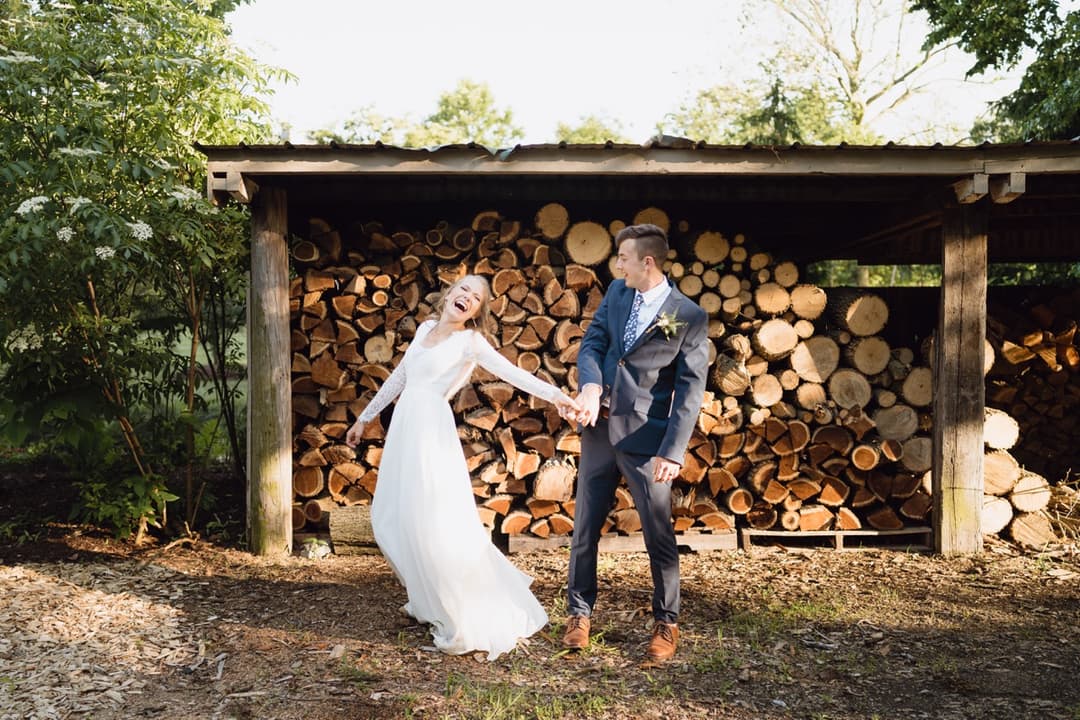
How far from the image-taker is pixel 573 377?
19.5ft

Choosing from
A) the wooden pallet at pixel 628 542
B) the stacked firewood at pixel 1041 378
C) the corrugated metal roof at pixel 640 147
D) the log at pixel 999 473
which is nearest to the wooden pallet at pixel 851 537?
the wooden pallet at pixel 628 542

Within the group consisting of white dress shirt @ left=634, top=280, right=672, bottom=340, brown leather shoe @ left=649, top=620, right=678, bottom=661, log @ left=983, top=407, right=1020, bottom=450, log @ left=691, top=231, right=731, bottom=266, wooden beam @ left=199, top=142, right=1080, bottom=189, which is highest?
wooden beam @ left=199, top=142, right=1080, bottom=189

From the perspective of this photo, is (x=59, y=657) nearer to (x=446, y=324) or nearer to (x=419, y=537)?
(x=419, y=537)

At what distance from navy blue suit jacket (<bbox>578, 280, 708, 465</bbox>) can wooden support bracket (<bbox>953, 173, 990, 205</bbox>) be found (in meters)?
2.56

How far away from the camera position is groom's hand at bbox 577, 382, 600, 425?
3.78 meters

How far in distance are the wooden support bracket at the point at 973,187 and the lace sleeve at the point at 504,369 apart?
10.1 ft

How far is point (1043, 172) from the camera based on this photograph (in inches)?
207

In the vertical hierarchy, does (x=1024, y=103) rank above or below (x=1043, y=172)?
above

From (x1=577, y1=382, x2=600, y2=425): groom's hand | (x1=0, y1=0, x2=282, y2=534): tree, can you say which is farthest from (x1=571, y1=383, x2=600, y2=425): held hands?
(x1=0, y1=0, x2=282, y2=534): tree

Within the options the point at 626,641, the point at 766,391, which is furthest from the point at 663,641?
the point at 766,391

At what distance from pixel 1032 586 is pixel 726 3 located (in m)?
24.9

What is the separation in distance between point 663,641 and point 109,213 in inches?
153

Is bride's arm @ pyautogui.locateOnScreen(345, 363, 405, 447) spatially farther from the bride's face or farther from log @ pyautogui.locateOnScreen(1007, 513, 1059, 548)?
log @ pyautogui.locateOnScreen(1007, 513, 1059, 548)

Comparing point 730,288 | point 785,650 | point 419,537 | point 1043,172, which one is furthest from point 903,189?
point 419,537
